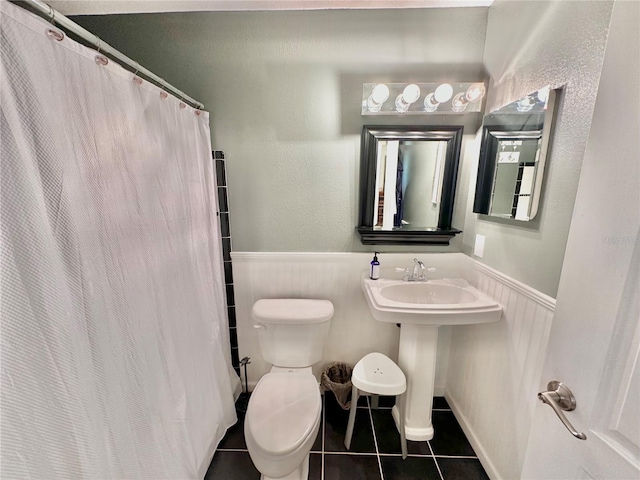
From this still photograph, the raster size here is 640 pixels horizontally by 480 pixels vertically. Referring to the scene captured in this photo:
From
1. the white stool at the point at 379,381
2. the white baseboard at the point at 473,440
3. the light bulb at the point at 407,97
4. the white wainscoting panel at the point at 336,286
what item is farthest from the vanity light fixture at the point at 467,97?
the white baseboard at the point at 473,440

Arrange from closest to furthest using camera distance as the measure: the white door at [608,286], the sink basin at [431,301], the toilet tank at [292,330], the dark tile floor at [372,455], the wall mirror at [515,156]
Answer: the white door at [608,286] → the wall mirror at [515,156] → the sink basin at [431,301] → the dark tile floor at [372,455] → the toilet tank at [292,330]

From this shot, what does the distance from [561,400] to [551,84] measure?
110cm

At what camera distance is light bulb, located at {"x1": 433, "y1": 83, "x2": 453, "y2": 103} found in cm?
129

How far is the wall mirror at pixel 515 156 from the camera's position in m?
0.99

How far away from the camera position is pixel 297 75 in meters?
1.38

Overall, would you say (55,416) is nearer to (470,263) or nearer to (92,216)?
(92,216)

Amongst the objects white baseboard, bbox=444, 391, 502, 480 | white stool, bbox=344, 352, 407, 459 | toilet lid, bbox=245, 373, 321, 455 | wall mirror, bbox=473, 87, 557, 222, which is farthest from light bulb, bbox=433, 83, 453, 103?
white baseboard, bbox=444, 391, 502, 480

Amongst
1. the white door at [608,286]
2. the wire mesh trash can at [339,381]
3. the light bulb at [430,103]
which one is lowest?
the wire mesh trash can at [339,381]

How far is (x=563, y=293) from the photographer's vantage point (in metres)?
0.57

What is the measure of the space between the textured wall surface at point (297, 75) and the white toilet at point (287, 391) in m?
0.53

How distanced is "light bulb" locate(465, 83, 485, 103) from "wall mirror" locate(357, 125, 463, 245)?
0.16 m

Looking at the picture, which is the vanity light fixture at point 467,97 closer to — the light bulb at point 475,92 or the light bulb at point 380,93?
the light bulb at point 475,92

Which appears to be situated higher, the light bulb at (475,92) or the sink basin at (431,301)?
the light bulb at (475,92)

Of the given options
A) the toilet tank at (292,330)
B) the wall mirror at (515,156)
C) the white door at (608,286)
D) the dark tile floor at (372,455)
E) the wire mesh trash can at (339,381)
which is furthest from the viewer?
the wire mesh trash can at (339,381)
